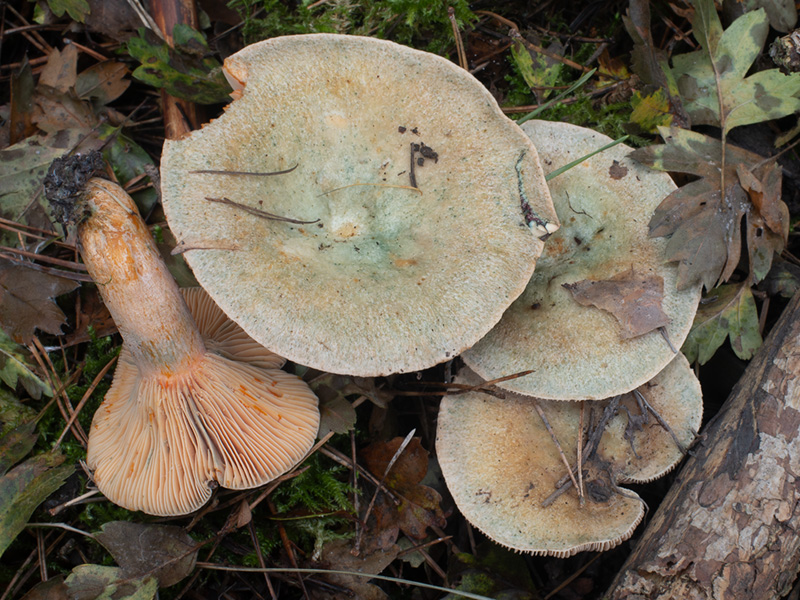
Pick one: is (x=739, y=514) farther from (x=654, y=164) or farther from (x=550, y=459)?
(x=654, y=164)

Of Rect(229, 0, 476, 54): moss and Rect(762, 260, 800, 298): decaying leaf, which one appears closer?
Rect(762, 260, 800, 298): decaying leaf

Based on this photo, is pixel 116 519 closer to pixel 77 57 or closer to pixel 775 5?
pixel 77 57

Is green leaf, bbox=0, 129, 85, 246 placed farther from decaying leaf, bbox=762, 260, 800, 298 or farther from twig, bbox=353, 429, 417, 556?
decaying leaf, bbox=762, 260, 800, 298

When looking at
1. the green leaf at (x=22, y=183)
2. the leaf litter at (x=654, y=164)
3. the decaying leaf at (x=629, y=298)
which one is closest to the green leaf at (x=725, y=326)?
the leaf litter at (x=654, y=164)

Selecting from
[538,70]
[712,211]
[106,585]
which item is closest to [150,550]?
[106,585]

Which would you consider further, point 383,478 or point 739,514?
point 383,478

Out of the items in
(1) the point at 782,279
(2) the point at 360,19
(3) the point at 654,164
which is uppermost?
(2) the point at 360,19

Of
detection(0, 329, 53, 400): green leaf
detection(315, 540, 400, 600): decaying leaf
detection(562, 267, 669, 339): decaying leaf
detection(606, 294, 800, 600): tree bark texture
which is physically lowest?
detection(315, 540, 400, 600): decaying leaf

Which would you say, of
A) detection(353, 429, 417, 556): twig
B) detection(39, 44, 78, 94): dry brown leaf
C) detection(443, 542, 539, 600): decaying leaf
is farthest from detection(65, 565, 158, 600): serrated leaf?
detection(39, 44, 78, 94): dry brown leaf
